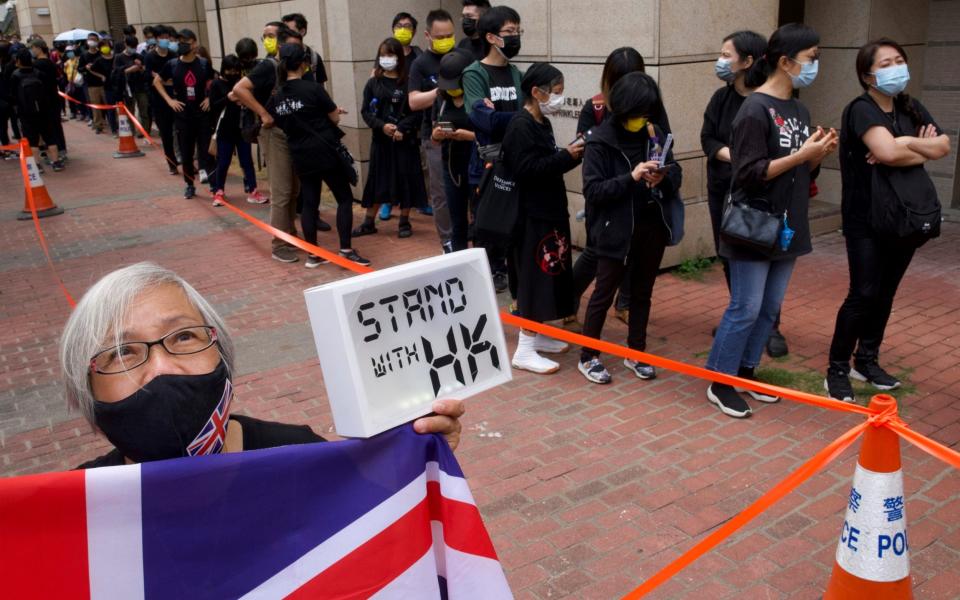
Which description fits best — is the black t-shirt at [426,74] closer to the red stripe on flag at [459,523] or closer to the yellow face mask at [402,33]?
the yellow face mask at [402,33]

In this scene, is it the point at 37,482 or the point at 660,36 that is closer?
the point at 37,482

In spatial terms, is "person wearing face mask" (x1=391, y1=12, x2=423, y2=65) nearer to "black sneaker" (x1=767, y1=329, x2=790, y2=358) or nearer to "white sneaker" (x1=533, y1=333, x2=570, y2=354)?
"white sneaker" (x1=533, y1=333, x2=570, y2=354)

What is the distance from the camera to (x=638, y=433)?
16.7 ft

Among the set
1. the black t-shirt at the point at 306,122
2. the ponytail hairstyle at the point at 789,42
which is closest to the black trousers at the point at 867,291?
the ponytail hairstyle at the point at 789,42

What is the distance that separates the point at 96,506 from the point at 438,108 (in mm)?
6099

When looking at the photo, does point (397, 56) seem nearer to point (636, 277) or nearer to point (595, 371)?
point (636, 277)

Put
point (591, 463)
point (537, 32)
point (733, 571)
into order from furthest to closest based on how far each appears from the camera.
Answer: point (537, 32) < point (591, 463) < point (733, 571)

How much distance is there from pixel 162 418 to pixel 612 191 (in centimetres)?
387

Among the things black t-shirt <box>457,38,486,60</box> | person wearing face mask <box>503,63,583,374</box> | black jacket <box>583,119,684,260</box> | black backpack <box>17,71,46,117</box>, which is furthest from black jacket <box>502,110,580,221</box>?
black backpack <box>17,71,46,117</box>

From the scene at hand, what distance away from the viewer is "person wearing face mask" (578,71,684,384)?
5270mm

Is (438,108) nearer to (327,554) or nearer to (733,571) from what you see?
(733,571)

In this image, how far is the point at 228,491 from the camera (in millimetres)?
1873

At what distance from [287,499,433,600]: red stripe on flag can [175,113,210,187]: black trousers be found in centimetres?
1153

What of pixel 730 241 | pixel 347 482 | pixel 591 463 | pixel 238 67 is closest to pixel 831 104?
pixel 730 241
